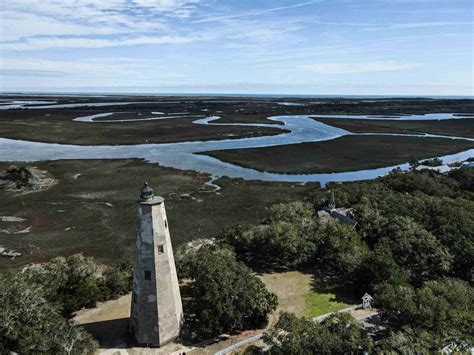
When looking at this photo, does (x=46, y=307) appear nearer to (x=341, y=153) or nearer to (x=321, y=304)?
(x=321, y=304)

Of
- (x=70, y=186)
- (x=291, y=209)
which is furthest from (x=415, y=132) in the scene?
(x=70, y=186)

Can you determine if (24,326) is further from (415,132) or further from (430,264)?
(415,132)

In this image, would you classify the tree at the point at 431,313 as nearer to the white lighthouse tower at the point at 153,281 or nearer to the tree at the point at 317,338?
the tree at the point at 317,338

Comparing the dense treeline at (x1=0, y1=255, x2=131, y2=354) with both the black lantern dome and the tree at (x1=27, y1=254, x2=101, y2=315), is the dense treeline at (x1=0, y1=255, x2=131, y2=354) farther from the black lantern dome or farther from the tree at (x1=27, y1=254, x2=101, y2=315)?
the black lantern dome

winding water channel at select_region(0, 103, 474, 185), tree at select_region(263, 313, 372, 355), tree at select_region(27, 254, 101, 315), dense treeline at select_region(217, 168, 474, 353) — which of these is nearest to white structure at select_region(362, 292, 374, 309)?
dense treeline at select_region(217, 168, 474, 353)

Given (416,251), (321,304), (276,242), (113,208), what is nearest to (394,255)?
(416,251)
